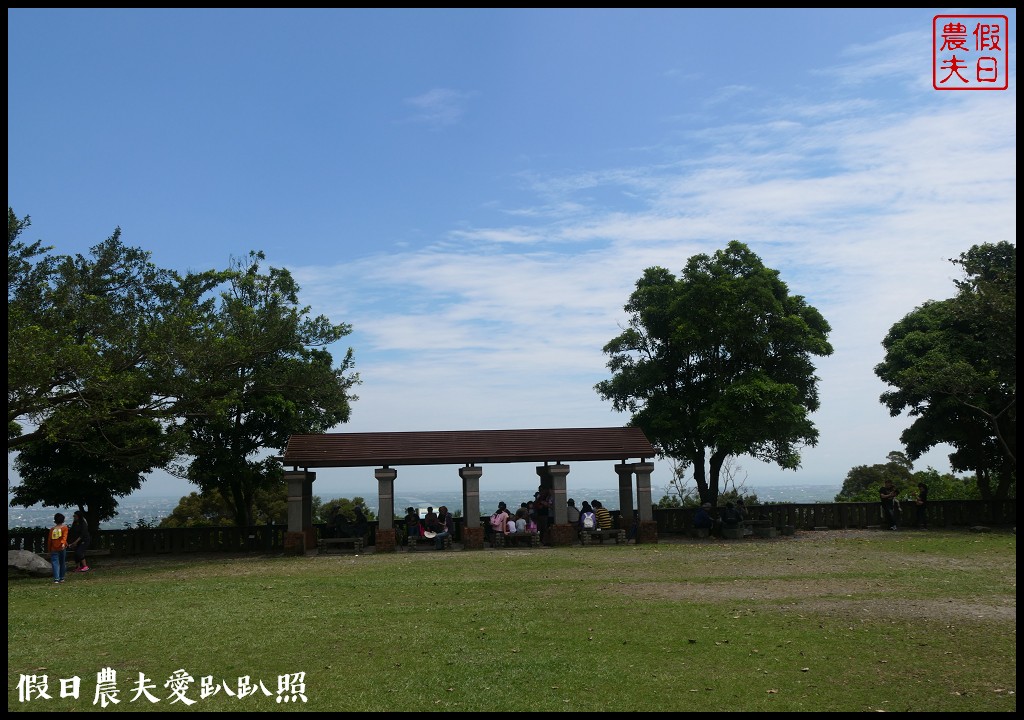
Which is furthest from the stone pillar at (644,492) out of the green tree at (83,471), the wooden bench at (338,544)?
the green tree at (83,471)

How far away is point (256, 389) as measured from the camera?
24.6 m

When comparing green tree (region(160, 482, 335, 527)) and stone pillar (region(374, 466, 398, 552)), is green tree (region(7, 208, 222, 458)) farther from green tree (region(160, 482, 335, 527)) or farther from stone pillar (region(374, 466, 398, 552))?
green tree (region(160, 482, 335, 527))

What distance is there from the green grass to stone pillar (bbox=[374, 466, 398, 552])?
497 cm

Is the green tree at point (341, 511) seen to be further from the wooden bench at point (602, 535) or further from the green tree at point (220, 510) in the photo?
the wooden bench at point (602, 535)

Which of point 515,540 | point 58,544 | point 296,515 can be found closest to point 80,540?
point 58,544

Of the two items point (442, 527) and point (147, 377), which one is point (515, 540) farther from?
point (147, 377)

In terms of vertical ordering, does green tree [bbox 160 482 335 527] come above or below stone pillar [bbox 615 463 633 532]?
below

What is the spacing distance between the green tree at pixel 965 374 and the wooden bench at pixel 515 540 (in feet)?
45.6

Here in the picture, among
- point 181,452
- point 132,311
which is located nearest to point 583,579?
point 181,452

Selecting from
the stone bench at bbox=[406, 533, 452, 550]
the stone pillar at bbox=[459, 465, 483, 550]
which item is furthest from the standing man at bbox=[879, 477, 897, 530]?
the stone bench at bbox=[406, 533, 452, 550]

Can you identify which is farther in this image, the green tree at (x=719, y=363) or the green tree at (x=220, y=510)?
the green tree at (x=220, y=510)

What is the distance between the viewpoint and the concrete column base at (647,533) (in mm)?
24078

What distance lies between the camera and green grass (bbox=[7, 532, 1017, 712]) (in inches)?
311

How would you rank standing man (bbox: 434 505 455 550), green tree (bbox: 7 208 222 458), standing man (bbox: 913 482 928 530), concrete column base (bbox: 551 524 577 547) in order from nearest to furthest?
1. green tree (bbox: 7 208 222 458)
2. standing man (bbox: 434 505 455 550)
3. concrete column base (bbox: 551 524 577 547)
4. standing man (bbox: 913 482 928 530)
